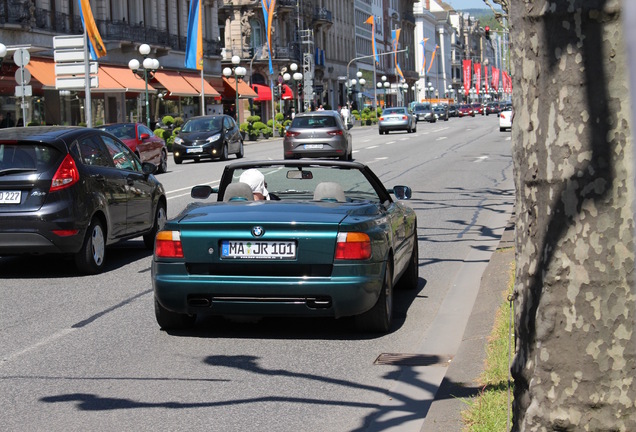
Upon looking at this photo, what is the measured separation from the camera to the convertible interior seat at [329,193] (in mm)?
8336

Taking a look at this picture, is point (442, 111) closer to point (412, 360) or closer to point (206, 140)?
point (206, 140)

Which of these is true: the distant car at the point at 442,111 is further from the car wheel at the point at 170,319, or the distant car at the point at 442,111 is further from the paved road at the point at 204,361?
the car wheel at the point at 170,319

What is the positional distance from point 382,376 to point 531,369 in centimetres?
315

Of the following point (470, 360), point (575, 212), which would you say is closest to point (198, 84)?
point (470, 360)

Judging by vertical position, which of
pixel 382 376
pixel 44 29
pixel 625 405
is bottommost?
pixel 382 376

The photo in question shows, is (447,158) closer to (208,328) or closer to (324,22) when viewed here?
(208,328)

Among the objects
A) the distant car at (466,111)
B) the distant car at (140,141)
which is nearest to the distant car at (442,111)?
the distant car at (466,111)

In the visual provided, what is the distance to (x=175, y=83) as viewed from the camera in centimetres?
6097

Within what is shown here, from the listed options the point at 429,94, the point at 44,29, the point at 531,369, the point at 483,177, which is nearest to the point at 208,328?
the point at 531,369

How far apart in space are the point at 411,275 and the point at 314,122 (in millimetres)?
25138

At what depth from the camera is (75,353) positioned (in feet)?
24.1

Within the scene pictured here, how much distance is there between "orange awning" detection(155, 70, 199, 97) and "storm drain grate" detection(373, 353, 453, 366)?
52392 mm

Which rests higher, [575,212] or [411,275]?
[575,212]

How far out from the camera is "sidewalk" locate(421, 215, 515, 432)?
17.2ft
